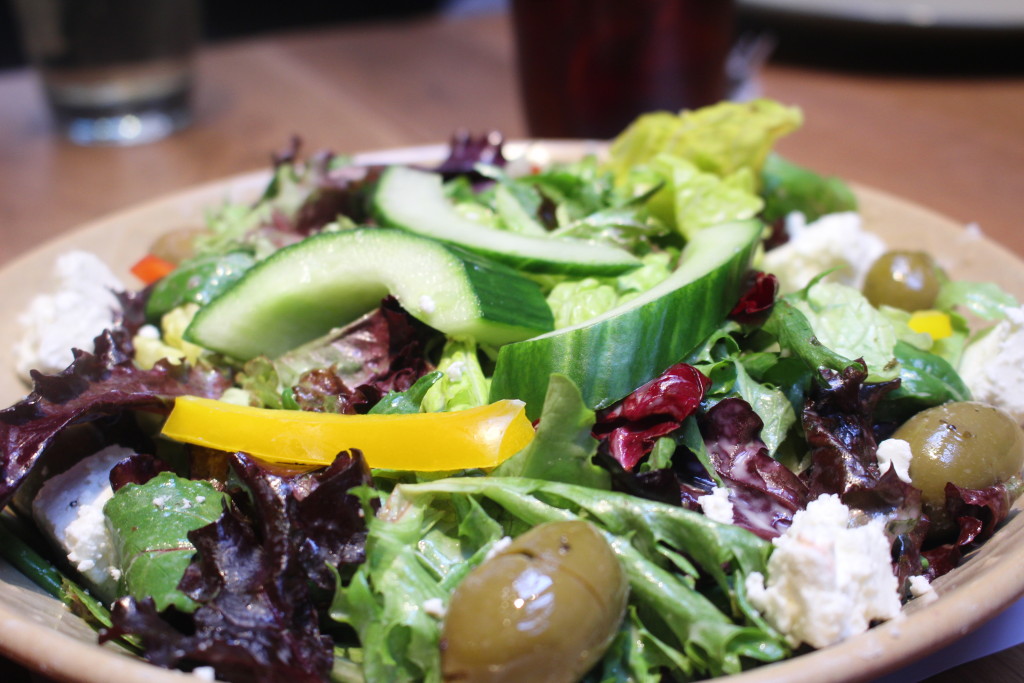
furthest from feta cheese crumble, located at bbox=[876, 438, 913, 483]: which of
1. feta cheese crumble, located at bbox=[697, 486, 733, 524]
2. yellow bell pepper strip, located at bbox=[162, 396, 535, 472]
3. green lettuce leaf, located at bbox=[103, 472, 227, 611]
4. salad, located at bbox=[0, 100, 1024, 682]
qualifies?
green lettuce leaf, located at bbox=[103, 472, 227, 611]

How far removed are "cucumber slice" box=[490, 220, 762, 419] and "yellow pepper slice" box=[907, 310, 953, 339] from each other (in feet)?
1.52

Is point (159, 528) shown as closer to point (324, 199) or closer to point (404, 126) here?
point (324, 199)

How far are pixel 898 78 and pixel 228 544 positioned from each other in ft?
12.2

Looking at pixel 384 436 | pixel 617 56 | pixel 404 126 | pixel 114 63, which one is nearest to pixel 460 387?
pixel 384 436

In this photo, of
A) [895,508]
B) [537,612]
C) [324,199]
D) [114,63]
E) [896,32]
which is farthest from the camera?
[896,32]

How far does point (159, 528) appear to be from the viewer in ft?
3.84

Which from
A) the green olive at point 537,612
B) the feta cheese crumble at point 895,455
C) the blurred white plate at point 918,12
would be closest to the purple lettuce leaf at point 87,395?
the green olive at point 537,612

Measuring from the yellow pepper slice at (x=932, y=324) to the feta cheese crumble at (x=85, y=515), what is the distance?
54.8 inches

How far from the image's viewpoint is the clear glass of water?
319 cm

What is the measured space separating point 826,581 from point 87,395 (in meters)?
1.13

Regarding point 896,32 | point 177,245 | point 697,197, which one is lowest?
point 896,32

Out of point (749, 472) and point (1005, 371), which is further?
point (1005, 371)

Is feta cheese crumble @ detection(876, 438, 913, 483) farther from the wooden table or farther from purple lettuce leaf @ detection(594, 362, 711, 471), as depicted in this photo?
the wooden table

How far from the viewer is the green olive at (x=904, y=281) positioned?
1736 mm
